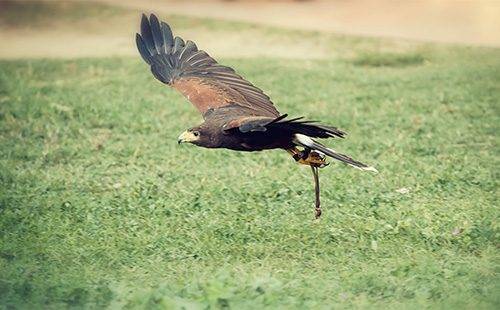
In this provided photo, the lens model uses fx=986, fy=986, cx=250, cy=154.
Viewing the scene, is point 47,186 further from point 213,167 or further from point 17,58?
point 17,58

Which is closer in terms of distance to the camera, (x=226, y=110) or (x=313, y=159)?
(x=313, y=159)

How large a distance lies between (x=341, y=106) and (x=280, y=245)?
425cm

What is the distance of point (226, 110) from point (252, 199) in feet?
2.40

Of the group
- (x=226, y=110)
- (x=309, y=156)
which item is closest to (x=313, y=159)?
(x=309, y=156)

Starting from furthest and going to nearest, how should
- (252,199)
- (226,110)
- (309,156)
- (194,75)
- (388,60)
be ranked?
(388,60), (194,75), (252,199), (226,110), (309,156)

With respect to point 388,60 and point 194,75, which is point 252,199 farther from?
point 388,60

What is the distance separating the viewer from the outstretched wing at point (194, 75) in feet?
23.0

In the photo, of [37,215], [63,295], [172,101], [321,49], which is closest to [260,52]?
[321,49]

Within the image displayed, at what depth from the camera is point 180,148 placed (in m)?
8.77

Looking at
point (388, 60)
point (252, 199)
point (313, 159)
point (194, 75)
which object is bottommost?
point (252, 199)

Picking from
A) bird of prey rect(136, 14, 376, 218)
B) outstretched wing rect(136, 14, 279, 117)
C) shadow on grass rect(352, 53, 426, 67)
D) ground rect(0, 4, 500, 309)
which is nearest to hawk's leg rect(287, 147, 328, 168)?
bird of prey rect(136, 14, 376, 218)

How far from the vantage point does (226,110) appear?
22.2ft

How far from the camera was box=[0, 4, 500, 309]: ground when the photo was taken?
17.4 ft

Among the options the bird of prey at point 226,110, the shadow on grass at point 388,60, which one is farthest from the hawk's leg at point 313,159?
the shadow on grass at point 388,60
